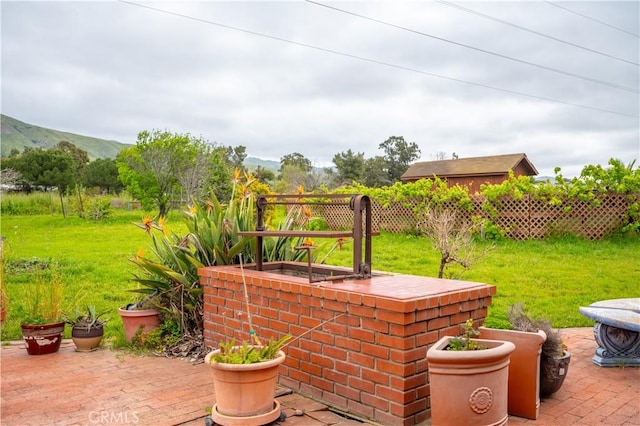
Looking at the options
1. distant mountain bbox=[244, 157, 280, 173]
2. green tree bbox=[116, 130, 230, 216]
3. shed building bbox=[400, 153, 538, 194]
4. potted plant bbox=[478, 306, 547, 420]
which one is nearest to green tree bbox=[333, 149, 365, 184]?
distant mountain bbox=[244, 157, 280, 173]

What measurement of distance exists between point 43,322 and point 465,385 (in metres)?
3.99

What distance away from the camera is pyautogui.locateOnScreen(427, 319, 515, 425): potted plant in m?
2.57

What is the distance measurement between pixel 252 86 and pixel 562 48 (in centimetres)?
1239

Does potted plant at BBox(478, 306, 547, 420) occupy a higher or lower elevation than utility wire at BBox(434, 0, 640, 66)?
lower

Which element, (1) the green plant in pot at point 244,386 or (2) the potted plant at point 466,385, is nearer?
(2) the potted plant at point 466,385

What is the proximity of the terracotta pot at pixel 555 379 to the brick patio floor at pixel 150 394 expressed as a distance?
75mm

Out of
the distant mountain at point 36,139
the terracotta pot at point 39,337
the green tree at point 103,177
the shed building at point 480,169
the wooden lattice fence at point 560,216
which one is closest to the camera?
the terracotta pot at point 39,337

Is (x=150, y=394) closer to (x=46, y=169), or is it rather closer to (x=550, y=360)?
(x=550, y=360)

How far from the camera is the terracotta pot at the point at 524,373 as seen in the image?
9.81 feet

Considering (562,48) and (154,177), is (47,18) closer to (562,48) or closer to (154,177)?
(154,177)

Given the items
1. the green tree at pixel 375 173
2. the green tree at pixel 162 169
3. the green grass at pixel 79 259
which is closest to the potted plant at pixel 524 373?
the green grass at pixel 79 259

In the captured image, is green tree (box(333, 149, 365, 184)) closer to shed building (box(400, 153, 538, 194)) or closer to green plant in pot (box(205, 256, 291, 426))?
shed building (box(400, 153, 538, 194))

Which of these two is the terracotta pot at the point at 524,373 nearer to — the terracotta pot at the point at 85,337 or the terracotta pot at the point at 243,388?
the terracotta pot at the point at 243,388

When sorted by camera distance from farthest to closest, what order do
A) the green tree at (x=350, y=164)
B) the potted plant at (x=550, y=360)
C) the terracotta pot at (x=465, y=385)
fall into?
the green tree at (x=350, y=164) → the potted plant at (x=550, y=360) → the terracotta pot at (x=465, y=385)
